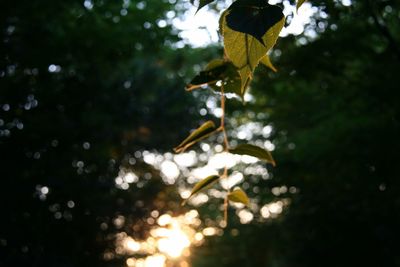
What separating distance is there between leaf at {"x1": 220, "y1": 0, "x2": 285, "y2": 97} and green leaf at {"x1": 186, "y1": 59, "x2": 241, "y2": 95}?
0.66 ft

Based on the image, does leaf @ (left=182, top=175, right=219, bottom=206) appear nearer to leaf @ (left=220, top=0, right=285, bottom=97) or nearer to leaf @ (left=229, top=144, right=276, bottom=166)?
leaf @ (left=229, top=144, right=276, bottom=166)

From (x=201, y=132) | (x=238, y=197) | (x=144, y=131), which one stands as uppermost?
(x=144, y=131)

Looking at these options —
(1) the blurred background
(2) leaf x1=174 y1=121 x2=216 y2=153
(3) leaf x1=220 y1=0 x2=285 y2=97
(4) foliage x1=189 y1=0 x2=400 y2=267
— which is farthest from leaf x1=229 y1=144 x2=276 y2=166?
(1) the blurred background

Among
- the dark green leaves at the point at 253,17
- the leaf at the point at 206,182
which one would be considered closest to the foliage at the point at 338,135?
the leaf at the point at 206,182

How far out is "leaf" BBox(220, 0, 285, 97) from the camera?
0.38 metres

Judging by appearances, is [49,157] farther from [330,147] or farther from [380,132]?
[380,132]

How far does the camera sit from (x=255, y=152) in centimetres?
58

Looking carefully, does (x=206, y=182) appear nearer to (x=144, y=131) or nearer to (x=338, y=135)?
(x=338, y=135)

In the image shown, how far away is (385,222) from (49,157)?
7002 millimetres

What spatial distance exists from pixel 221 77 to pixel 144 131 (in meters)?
11.0

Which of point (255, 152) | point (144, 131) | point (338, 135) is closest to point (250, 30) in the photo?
point (255, 152)

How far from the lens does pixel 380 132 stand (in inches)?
244

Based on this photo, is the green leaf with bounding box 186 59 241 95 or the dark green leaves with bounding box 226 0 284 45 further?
the green leaf with bounding box 186 59 241 95

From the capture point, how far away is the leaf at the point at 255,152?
568 mm
